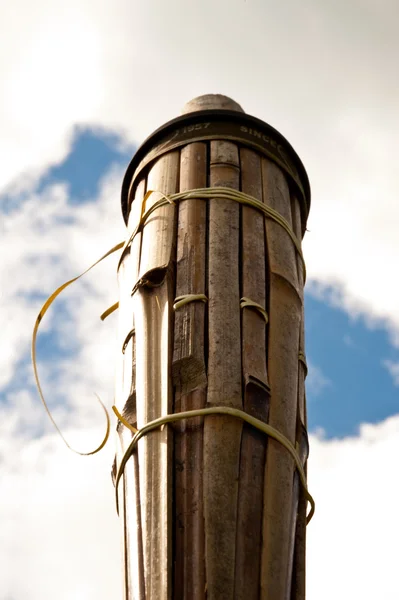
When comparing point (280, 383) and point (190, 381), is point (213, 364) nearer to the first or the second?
point (190, 381)

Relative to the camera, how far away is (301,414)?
614 cm

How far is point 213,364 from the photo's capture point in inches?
229

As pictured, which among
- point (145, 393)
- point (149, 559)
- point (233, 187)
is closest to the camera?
point (149, 559)

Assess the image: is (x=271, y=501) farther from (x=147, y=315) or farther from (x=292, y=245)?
(x=292, y=245)

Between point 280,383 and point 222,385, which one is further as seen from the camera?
point 280,383

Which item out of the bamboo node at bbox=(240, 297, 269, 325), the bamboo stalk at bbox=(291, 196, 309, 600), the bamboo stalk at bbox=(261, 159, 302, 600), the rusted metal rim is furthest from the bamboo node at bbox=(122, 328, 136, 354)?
the rusted metal rim

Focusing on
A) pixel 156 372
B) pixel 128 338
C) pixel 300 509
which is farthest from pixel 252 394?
pixel 128 338

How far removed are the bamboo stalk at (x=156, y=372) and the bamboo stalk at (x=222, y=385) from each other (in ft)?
0.67

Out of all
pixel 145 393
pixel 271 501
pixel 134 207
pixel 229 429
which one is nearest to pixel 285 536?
pixel 271 501

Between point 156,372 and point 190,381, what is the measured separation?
0.24 metres

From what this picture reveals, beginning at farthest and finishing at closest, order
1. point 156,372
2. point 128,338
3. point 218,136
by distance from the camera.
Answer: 1. point 218,136
2. point 128,338
3. point 156,372

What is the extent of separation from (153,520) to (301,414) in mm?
1072

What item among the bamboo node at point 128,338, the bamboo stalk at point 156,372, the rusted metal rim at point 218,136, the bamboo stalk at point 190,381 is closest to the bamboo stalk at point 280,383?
the rusted metal rim at point 218,136

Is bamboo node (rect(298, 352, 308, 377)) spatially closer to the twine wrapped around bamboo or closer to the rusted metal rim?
the twine wrapped around bamboo
